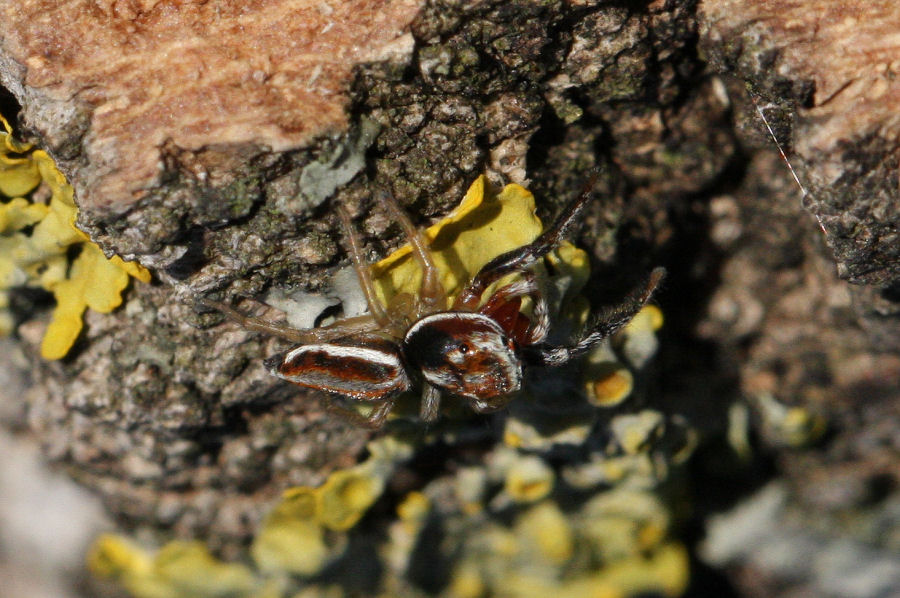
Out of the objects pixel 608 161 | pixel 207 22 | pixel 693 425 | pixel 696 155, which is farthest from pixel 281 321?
pixel 693 425

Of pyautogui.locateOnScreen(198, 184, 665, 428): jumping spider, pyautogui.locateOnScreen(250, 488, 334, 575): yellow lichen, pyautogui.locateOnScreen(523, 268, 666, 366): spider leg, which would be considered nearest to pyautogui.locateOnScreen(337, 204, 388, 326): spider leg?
pyautogui.locateOnScreen(198, 184, 665, 428): jumping spider

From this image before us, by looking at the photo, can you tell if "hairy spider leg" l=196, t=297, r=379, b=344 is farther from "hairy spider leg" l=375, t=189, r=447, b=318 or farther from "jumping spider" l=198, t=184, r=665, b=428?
"hairy spider leg" l=375, t=189, r=447, b=318

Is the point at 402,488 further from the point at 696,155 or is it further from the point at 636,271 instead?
the point at 696,155

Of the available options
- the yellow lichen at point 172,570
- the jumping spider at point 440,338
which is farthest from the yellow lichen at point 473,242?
the yellow lichen at point 172,570

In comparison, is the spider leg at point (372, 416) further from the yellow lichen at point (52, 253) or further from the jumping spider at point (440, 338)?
the yellow lichen at point (52, 253)

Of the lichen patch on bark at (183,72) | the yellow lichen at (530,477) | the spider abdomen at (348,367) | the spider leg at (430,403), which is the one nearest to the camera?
the lichen patch on bark at (183,72)

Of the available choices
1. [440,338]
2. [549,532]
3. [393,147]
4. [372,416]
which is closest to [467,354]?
[440,338]
